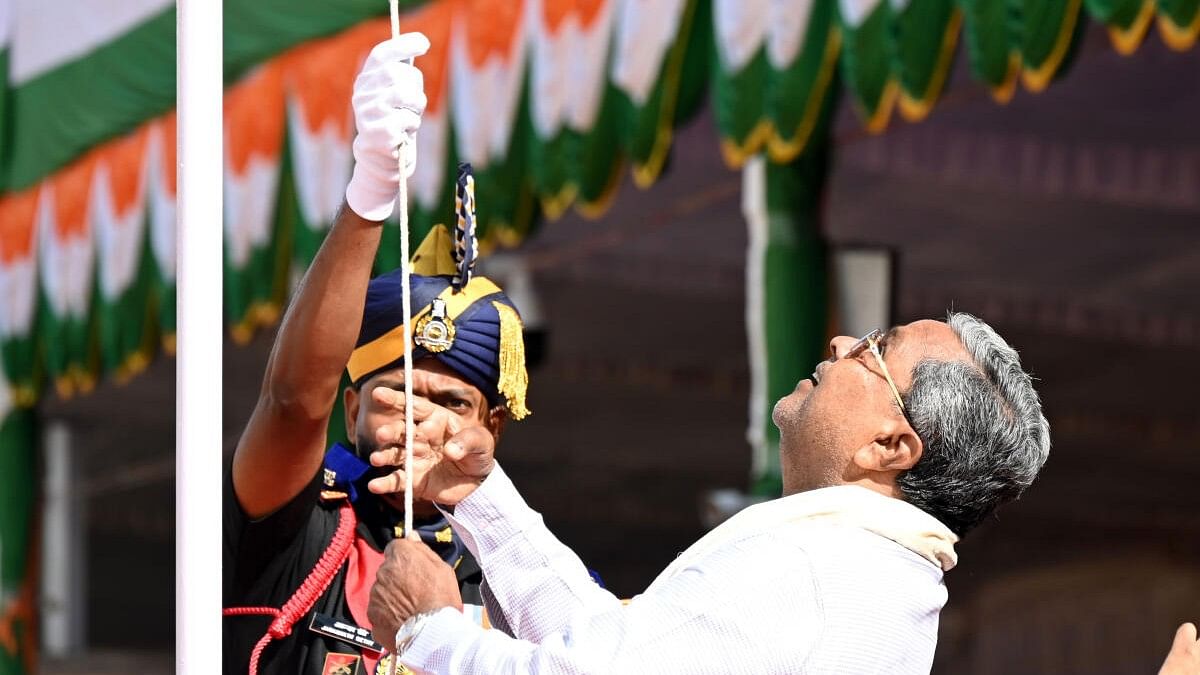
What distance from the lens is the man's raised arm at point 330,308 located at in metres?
1.89

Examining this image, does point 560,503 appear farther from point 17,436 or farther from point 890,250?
point 890,250

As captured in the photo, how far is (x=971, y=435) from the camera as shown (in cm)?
186

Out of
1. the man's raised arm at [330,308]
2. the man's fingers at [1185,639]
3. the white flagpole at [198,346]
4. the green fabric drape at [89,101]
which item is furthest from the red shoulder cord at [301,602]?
the green fabric drape at [89,101]

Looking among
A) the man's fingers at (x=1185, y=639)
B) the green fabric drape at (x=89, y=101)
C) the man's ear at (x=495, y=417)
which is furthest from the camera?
the green fabric drape at (x=89, y=101)

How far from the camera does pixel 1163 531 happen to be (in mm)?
15656

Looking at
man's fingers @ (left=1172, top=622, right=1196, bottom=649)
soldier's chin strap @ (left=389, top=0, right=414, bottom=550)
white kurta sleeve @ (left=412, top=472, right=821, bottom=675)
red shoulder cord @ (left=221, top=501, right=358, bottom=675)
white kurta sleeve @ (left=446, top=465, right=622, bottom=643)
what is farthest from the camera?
red shoulder cord @ (left=221, top=501, right=358, bottom=675)

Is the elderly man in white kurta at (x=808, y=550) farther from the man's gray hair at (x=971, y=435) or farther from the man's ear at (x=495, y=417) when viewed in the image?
the man's ear at (x=495, y=417)

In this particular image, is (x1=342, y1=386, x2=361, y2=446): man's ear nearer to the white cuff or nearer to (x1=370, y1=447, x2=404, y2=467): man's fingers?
(x1=370, y1=447, x2=404, y2=467): man's fingers

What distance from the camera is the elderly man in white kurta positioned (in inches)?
65.8

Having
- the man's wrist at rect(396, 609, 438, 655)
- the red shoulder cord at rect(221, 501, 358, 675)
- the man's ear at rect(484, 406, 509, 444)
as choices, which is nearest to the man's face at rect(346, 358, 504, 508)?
the man's ear at rect(484, 406, 509, 444)

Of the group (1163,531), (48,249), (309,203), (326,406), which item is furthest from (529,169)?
(1163,531)

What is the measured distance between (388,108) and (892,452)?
63cm

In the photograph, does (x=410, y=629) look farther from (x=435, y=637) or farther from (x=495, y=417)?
(x=495, y=417)

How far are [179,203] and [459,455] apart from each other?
39 cm
